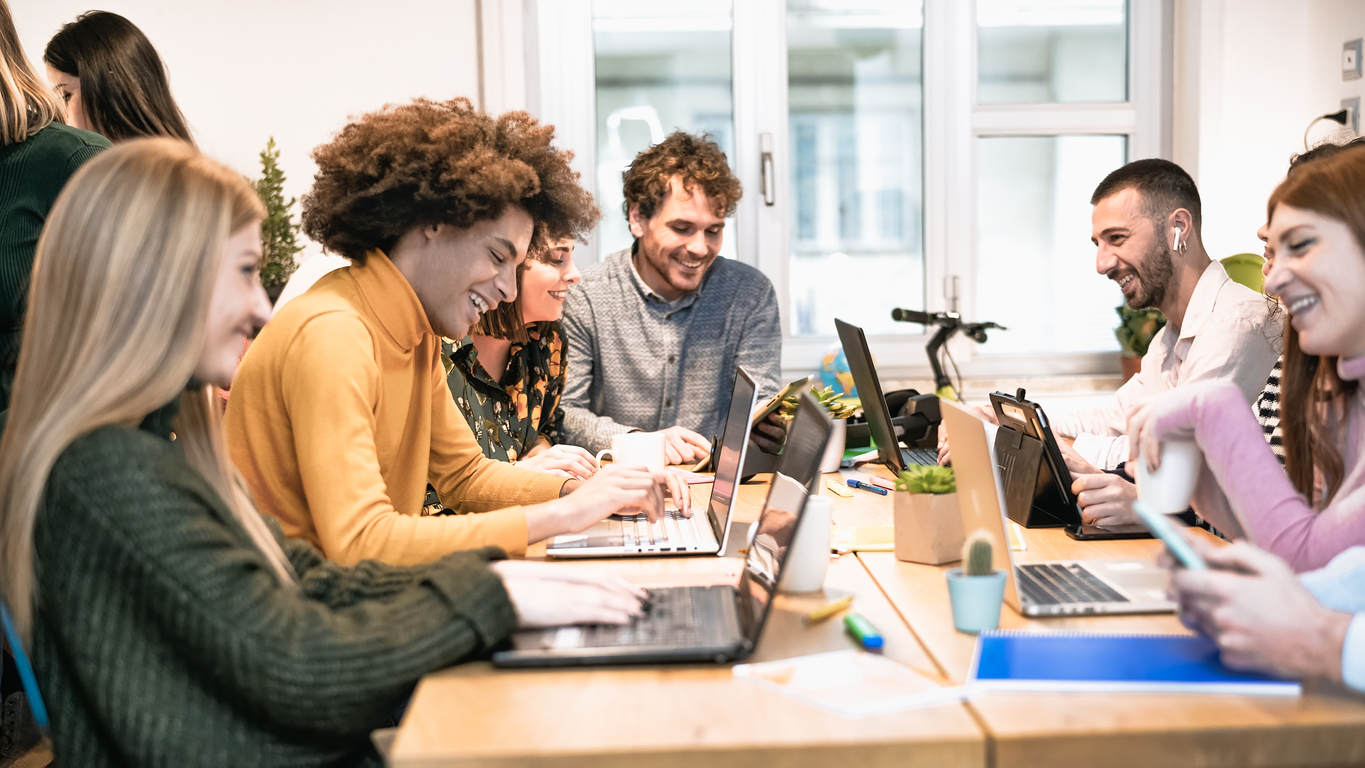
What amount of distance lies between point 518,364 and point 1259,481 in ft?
5.55

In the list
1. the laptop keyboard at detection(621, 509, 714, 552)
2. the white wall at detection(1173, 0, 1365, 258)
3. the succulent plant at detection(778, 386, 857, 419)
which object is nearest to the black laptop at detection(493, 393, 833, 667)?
the laptop keyboard at detection(621, 509, 714, 552)

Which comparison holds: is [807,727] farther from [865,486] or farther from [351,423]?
[865,486]

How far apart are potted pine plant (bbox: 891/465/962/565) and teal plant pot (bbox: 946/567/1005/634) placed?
12.4 inches

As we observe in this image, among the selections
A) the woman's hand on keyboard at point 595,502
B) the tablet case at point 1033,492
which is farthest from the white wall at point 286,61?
the tablet case at point 1033,492

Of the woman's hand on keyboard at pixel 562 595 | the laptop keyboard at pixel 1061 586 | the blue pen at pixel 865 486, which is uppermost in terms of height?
the woman's hand on keyboard at pixel 562 595

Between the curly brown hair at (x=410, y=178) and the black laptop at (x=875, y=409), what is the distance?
78 cm

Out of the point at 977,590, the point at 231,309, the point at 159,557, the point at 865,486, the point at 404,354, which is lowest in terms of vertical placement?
the point at 865,486

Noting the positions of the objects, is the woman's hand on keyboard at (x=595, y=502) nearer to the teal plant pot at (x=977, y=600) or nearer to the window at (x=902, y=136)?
the teal plant pot at (x=977, y=600)

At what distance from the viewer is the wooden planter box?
4.94 ft

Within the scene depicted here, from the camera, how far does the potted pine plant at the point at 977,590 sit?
1.18 meters

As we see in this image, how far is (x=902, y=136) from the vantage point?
3859 mm

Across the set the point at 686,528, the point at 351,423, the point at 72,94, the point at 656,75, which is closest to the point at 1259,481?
the point at 686,528

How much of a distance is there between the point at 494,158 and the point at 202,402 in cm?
69

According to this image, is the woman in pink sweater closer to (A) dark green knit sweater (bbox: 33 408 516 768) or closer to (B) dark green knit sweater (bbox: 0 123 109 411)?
(A) dark green knit sweater (bbox: 33 408 516 768)
